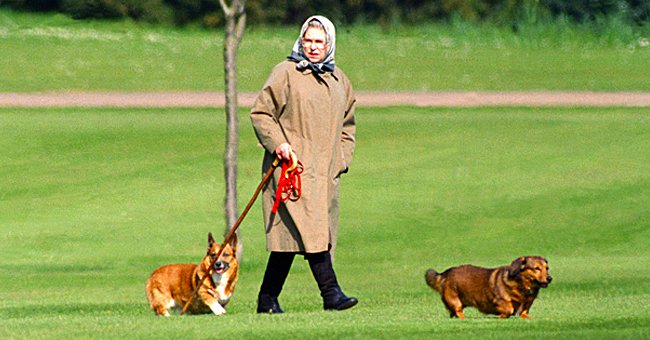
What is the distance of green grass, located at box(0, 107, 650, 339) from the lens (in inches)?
376

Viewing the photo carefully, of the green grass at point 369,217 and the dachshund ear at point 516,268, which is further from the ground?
the dachshund ear at point 516,268

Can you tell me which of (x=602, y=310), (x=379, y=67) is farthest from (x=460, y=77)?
(x=602, y=310)

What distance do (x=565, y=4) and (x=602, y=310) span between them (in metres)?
38.2

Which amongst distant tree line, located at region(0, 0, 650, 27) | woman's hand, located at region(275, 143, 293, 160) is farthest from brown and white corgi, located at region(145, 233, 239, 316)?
distant tree line, located at region(0, 0, 650, 27)

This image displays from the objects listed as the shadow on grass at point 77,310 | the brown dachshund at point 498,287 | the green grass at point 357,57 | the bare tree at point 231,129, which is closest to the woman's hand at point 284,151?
the brown dachshund at point 498,287

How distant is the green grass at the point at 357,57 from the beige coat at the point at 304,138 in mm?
22773

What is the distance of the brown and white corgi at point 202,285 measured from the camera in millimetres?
10164

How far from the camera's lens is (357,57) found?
38.2 metres

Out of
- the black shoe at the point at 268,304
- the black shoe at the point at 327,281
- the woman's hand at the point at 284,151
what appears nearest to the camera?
the woman's hand at the point at 284,151

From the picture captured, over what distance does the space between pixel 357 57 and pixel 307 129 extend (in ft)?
93.0

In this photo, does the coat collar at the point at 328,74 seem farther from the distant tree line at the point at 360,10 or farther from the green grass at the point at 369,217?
the distant tree line at the point at 360,10

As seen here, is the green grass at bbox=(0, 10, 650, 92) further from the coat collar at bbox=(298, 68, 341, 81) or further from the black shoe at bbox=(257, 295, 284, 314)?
the coat collar at bbox=(298, 68, 341, 81)

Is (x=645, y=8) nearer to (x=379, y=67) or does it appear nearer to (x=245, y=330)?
(x=379, y=67)

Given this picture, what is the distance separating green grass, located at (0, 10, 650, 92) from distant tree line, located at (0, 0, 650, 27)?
63 cm
